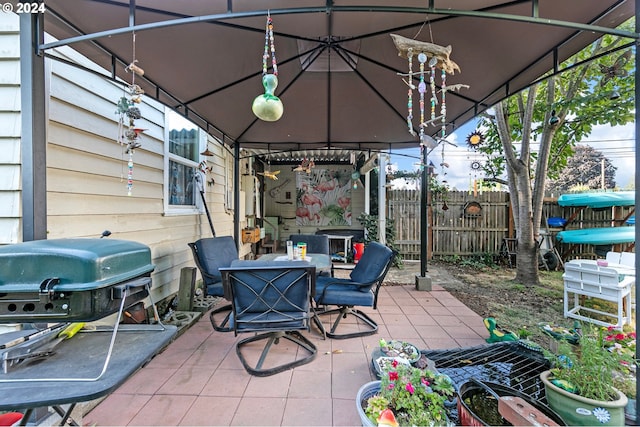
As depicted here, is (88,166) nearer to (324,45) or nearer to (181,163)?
(181,163)

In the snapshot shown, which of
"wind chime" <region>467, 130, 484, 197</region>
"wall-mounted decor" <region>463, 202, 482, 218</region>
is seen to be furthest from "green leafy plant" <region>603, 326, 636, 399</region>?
"wall-mounted decor" <region>463, 202, 482, 218</region>

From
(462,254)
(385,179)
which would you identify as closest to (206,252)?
(385,179)

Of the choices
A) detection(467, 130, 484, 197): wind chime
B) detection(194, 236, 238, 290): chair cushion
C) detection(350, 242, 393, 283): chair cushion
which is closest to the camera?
detection(350, 242, 393, 283): chair cushion

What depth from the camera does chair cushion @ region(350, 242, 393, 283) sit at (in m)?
2.72

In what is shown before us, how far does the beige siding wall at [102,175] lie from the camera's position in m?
1.99

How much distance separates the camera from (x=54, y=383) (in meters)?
0.86

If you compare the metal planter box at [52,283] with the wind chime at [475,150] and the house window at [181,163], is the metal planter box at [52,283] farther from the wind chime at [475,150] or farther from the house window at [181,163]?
the wind chime at [475,150]

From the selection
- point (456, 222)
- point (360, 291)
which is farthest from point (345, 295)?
point (456, 222)

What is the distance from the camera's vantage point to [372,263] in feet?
9.63

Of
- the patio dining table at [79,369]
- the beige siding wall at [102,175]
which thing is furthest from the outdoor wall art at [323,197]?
the patio dining table at [79,369]

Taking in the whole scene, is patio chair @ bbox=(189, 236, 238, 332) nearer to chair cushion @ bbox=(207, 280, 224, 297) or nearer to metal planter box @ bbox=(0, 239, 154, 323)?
chair cushion @ bbox=(207, 280, 224, 297)

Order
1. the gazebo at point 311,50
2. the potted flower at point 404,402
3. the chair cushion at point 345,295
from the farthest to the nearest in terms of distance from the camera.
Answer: the chair cushion at point 345,295 < the gazebo at point 311,50 < the potted flower at point 404,402

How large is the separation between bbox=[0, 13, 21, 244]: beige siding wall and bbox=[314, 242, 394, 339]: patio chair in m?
2.26

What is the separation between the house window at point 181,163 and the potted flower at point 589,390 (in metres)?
3.81
